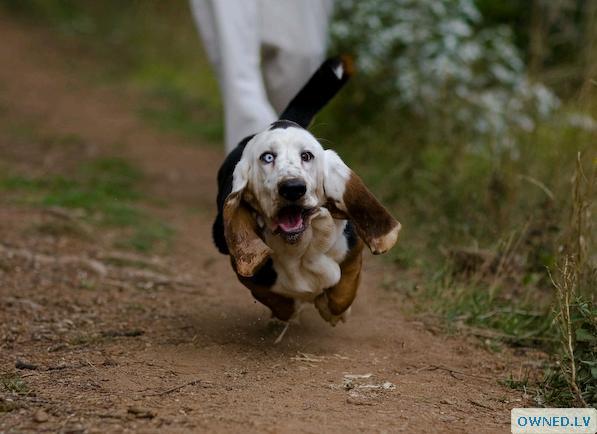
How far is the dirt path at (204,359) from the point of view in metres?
2.86

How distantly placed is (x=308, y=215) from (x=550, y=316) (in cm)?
140

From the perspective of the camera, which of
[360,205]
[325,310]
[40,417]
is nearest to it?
[40,417]

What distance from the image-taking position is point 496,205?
5246 millimetres

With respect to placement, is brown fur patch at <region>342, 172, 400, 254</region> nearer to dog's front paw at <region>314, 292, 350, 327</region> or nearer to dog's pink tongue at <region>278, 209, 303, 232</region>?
dog's pink tongue at <region>278, 209, 303, 232</region>

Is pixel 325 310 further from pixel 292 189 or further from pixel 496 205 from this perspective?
pixel 496 205

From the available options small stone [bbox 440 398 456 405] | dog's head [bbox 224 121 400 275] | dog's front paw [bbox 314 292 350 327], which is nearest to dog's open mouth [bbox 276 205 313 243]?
dog's head [bbox 224 121 400 275]

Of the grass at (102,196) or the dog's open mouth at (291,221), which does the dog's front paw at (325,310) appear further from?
the grass at (102,196)

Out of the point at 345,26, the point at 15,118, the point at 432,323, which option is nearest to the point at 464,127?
the point at 345,26

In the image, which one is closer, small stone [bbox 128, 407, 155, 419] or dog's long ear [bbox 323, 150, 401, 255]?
small stone [bbox 128, 407, 155, 419]

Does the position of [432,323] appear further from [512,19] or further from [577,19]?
[512,19]

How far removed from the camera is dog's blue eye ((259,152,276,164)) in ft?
10.9

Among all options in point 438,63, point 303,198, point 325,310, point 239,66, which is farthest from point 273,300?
point 438,63

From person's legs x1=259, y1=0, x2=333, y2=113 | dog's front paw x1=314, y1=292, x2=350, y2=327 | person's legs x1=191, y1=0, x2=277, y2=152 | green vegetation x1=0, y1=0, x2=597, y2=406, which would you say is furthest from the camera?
person's legs x1=259, y1=0, x2=333, y2=113

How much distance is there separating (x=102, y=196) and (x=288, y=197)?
3.54 metres
